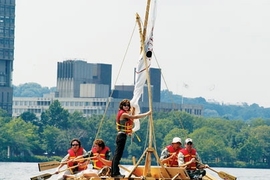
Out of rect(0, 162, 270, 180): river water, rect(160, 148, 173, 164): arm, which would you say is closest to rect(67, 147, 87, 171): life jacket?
rect(160, 148, 173, 164): arm

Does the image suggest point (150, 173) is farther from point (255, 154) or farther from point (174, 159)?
point (255, 154)

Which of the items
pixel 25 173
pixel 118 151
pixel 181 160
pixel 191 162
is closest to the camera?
pixel 118 151

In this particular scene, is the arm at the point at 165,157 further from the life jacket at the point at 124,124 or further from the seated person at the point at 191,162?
the life jacket at the point at 124,124

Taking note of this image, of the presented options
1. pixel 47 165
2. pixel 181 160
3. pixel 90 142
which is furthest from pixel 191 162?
pixel 90 142

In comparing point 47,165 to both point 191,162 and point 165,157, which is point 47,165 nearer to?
point 165,157

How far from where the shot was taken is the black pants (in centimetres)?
3838

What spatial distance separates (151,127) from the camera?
126 feet

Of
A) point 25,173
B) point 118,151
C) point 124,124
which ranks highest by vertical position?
point 124,124

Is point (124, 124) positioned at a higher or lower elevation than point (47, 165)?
higher

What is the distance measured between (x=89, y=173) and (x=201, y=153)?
14320 cm

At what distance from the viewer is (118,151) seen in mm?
38500

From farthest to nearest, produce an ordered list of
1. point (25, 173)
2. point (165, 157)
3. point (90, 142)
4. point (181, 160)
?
1. point (90, 142)
2. point (25, 173)
3. point (165, 157)
4. point (181, 160)

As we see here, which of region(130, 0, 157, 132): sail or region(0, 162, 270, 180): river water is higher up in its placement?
region(130, 0, 157, 132): sail

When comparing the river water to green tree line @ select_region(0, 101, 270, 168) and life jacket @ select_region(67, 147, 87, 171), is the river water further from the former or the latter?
life jacket @ select_region(67, 147, 87, 171)
